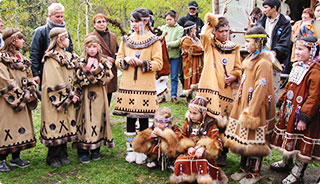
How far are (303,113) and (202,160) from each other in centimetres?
118

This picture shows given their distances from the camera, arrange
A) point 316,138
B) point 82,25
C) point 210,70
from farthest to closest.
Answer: point 82,25, point 210,70, point 316,138

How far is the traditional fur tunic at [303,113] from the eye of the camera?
Answer: 3.13 m

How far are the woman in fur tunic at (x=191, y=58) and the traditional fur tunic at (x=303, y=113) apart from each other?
3325mm

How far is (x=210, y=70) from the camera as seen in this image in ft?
12.7

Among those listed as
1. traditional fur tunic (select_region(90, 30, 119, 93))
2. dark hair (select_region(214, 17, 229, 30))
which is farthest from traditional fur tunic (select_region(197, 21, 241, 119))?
traditional fur tunic (select_region(90, 30, 119, 93))

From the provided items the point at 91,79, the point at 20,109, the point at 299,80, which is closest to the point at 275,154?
the point at 299,80

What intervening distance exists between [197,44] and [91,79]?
331 centimetres

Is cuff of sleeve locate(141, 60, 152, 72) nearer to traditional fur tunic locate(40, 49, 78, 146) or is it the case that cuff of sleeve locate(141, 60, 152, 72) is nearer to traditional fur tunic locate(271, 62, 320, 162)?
traditional fur tunic locate(40, 49, 78, 146)

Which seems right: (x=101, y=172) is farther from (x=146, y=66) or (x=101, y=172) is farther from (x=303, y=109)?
(x=303, y=109)

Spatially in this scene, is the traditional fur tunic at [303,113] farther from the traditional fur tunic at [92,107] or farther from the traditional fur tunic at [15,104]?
the traditional fur tunic at [15,104]

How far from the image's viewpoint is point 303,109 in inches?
125

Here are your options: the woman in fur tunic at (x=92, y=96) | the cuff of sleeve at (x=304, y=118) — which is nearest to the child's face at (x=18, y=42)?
the woman in fur tunic at (x=92, y=96)

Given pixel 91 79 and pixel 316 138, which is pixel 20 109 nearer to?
pixel 91 79

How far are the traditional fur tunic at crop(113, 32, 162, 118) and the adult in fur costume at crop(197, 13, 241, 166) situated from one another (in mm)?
692
